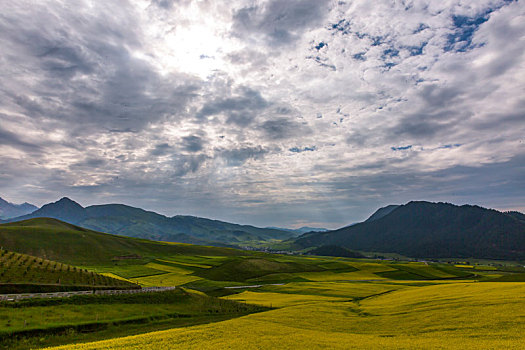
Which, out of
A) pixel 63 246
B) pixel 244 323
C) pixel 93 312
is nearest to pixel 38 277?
pixel 93 312

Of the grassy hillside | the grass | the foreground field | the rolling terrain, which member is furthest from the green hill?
the foreground field

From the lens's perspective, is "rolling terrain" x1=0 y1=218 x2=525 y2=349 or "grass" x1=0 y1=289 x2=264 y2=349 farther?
"grass" x1=0 y1=289 x2=264 y2=349

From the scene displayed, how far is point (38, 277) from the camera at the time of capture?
184 ft

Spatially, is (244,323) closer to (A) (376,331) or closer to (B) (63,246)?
(A) (376,331)

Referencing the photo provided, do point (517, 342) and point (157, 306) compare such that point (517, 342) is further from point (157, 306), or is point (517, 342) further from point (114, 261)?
point (114, 261)

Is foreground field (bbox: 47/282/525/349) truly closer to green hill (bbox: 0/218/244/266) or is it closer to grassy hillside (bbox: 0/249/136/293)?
grassy hillside (bbox: 0/249/136/293)

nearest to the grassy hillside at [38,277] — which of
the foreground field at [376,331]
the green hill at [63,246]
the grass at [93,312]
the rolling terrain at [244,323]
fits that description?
the rolling terrain at [244,323]

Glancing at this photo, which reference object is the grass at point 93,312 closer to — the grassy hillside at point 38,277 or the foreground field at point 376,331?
the grassy hillside at point 38,277

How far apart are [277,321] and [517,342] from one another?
86.6 feet

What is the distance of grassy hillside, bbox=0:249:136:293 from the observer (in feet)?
168

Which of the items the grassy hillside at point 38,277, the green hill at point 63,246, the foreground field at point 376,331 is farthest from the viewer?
the green hill at point 63,246

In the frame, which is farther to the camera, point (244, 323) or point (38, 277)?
point (38, 277)

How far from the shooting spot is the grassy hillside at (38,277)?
168ft

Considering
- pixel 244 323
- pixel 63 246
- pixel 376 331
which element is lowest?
pixel 244 323
